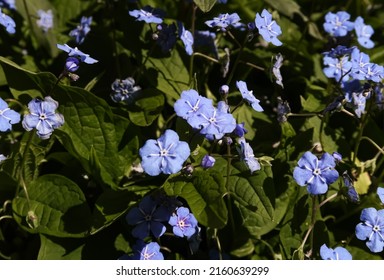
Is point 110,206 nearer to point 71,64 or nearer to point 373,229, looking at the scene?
point 71,64

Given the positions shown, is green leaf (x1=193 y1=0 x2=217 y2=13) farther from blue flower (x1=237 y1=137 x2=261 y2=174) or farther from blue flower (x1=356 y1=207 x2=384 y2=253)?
blue flower (x1=356 y1=207 x2=384 y2=253)

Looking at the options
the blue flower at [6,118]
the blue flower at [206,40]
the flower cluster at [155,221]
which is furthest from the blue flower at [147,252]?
the blue flower at [206,40]

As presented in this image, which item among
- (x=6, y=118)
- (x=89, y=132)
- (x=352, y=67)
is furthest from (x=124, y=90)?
(x=352, y=67)

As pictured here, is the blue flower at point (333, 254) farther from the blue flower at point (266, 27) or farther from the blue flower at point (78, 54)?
the blue flower at point (78, 54)

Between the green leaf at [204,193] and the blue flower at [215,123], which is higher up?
the blue flower at [215,123]

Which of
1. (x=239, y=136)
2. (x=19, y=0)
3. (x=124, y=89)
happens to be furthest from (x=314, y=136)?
(x=19, y=0)
